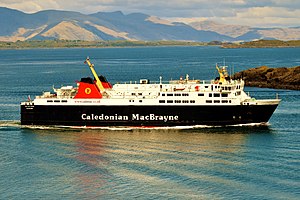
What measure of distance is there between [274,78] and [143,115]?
155 ft

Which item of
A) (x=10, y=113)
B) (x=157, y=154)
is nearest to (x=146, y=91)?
(x=157, y=154)

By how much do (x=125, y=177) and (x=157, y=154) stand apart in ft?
22.5

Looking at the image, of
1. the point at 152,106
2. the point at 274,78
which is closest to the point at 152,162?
the point at 152,106

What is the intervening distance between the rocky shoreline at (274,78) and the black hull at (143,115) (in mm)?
35653

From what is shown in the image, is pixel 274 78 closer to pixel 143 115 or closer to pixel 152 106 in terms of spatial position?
pixel 152 106

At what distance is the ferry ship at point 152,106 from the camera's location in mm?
58625

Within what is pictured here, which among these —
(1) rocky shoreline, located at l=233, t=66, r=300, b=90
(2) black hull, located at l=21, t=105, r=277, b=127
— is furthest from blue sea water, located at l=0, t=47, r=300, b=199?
(1) rocky shoreline, located at l=233, t=66, r=300, b=90

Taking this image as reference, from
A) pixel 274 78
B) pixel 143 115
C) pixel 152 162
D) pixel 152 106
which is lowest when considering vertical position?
pixel 152 162

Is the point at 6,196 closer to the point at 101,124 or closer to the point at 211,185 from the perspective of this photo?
the point at 211,185

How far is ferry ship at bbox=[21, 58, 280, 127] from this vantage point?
192 feet

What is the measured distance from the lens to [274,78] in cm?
10162

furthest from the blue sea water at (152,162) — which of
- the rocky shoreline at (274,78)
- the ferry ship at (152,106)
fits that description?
the rocky shoreline at (274,78)

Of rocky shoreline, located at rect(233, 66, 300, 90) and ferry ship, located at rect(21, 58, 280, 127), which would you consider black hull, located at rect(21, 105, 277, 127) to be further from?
rocky shoreline, located at rect(233, 66, 300, 90)

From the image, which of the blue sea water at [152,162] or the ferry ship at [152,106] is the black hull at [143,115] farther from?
the blue sea water at [152,162]
